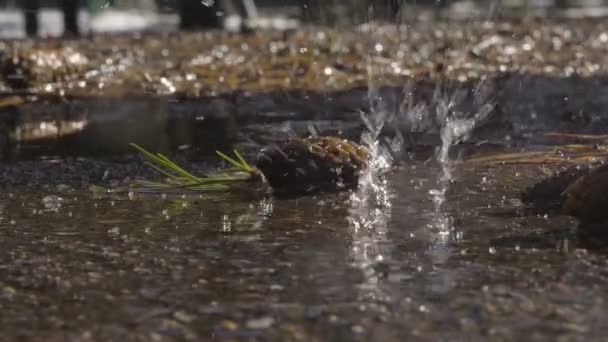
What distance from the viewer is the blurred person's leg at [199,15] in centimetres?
1285

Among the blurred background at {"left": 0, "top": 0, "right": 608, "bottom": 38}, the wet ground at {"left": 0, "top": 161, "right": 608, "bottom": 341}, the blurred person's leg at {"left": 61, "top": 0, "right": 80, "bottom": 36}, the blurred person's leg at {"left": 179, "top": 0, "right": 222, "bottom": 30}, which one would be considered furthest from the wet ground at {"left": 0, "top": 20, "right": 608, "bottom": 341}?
the blurred person's leg at {"left": 179, "top": 0, "right": 222, "bottom": 30}

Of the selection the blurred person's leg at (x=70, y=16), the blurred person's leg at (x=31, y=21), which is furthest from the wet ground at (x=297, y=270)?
the blurred person's leg at (x=31, y=21)

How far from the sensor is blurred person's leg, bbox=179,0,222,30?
1285 cm

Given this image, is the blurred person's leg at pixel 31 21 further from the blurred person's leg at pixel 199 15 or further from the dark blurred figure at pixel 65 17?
the blurred person's leg at pixel 199 15

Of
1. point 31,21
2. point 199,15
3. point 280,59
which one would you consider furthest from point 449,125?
point 31,21

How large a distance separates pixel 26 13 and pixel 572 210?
10.1m

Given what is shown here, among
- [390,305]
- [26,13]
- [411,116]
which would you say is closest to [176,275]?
[390,305]

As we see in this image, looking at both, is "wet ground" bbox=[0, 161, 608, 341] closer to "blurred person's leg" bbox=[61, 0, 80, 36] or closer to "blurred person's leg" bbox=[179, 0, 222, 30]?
"blurred person's leg" bbox=[61, 0, 80, 36]

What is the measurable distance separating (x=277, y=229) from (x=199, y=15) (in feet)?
30.0

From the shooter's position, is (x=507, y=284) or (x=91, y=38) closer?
(x=507, y=284)

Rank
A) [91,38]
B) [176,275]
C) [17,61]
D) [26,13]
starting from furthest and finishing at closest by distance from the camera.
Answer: [26,13] → [91,38] → [17,61] → [176,275]

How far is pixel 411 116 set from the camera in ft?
23.6

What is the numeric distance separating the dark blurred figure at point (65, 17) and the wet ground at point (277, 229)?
10.6 feet

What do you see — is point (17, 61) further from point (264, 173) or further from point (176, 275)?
point (176, 275)
